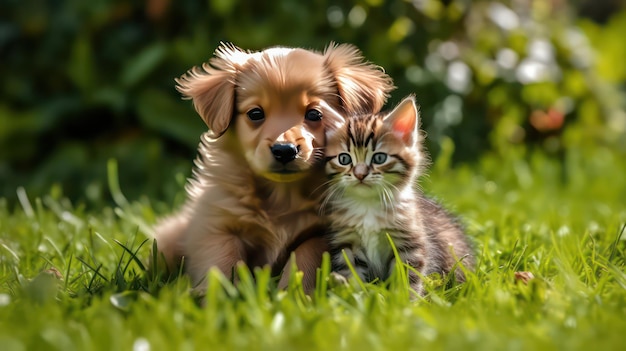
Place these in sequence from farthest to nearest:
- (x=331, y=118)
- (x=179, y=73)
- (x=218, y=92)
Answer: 1. (x=179, y=73)
2. (x=218, y=92)
3. (x=331, y=118)

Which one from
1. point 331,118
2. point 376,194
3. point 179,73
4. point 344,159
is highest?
point 331,118

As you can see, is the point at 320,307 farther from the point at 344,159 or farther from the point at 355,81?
the point at 355,81

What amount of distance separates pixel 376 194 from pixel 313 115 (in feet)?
1.19

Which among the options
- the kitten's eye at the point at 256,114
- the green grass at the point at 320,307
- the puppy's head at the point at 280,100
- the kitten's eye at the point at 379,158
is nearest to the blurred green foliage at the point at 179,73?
the green grass at the point at 320,307

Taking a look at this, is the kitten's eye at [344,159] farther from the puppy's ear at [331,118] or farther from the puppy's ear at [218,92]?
Result: the puppy's ear at [218,92]

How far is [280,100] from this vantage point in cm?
282

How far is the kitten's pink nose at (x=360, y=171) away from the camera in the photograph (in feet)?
8.77

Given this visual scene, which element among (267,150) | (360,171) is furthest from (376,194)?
(267,150)

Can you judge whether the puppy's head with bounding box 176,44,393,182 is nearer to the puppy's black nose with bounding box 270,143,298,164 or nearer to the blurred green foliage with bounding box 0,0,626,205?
the puppy's black nose with bounding box 270,143,298,164

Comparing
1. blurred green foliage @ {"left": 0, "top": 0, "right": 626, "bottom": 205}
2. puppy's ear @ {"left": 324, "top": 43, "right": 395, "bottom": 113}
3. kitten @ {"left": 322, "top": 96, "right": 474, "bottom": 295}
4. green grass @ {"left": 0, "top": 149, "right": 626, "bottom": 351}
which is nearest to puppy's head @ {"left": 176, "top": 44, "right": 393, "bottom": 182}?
puppy's ear @ {"left": 324, "top": 43, "right": 395, "bottom": 113}

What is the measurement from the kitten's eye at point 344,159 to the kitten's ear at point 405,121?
0.17 meters

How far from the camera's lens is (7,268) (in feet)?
10.2

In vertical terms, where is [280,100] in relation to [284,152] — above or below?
above

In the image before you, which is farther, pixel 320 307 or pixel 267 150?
pixel 267 150
